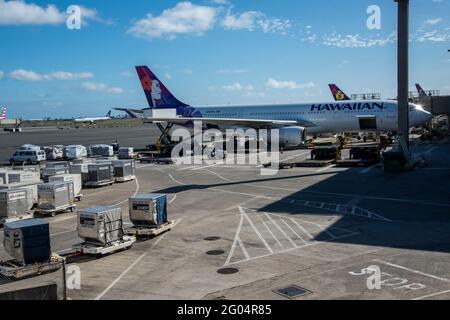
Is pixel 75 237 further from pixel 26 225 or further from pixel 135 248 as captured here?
pixel 26 225

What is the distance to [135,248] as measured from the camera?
51.6 ft

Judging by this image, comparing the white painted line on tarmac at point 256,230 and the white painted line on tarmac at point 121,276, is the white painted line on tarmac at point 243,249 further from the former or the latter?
the white painted line on tarmac at point 121,276

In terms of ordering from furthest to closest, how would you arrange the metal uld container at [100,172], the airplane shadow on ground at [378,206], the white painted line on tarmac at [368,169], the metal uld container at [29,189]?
1. the white painted line on tarmac at [368,169]
2. the metal uld container at [100,172]
3. the metal uld container at [29,189]
4. the airplane shadow on ground at [378,206]

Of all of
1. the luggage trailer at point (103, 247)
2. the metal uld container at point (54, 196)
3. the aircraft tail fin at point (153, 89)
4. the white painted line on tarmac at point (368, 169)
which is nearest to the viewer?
the luggage trailer at point (103, 247)

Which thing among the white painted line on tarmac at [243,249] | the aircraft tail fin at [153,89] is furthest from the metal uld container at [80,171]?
the aircraft tail fin at [153,89]

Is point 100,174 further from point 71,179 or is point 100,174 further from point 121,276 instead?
point 121,276

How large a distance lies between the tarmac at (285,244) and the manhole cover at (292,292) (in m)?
0.05

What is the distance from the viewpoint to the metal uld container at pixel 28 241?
13180 millimetres

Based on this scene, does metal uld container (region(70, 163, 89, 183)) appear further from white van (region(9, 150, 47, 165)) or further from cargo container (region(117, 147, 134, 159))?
white van (region(9, 150, 47, 165))

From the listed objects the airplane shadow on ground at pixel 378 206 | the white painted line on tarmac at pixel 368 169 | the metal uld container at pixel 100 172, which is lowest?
the airplane shadow on ground at pixel 378 206

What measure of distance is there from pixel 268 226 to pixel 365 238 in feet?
12.9

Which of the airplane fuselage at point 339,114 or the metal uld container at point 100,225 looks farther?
the airplane fuselage at point 339,114

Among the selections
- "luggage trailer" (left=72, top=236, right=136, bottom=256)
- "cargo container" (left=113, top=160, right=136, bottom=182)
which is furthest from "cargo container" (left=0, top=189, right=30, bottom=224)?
"cargo container" (left=113, top=160, right=136, bottom=182)

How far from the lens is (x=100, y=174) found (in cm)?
3059
